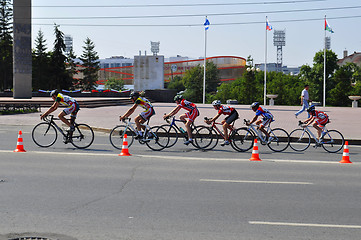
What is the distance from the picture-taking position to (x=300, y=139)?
50.4 ft

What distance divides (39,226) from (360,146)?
13.8 meters

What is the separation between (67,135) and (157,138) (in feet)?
9.31

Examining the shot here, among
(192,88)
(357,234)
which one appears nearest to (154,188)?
(357,234)

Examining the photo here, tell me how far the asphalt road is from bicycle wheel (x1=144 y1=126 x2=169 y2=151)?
120 centimetres

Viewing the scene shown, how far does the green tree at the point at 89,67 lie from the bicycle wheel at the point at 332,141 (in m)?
87.5

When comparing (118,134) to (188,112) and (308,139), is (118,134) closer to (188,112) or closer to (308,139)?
(188,112)

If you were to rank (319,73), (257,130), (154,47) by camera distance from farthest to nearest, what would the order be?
(154,47), (319,73), (257,130)

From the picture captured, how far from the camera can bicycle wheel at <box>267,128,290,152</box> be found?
15055 millimetres

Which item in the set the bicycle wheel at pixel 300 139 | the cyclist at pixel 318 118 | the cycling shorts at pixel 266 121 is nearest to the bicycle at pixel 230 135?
the cycling shorts at pixel 266 121

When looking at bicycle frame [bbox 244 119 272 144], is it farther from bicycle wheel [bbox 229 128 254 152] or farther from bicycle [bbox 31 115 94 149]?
bicycle [bbox 31 115 94 149]

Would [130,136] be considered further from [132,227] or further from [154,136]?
[132,227]

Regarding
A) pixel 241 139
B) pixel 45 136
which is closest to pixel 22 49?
pixel 45 136

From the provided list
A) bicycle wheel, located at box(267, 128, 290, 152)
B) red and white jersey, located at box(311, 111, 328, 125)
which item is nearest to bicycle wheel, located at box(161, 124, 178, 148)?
bicycle wheel, located at box(267, 128, 290, 152)

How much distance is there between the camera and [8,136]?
1841 centimetres
